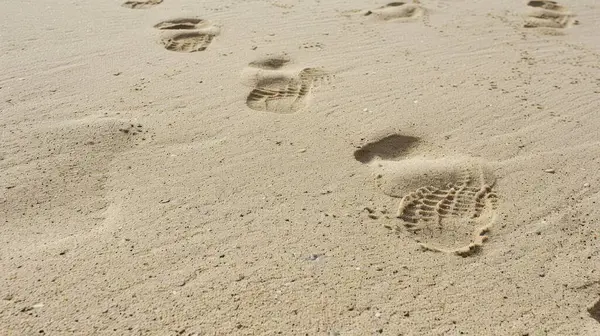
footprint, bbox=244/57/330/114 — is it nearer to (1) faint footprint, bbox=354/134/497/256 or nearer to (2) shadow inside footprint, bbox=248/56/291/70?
(2) shadow inside footprint, bbox=248/56/291/70

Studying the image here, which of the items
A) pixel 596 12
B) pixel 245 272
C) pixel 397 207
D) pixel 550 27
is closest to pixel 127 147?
pixel 245 272

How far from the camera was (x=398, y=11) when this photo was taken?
540 cm

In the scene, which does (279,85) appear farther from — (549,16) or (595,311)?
(549,16)

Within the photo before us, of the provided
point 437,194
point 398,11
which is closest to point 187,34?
point 398,11

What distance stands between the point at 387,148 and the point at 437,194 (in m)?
0.53

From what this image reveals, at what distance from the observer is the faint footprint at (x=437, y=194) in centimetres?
261

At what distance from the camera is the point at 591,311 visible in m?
2.24

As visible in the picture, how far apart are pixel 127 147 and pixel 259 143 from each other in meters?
0.75

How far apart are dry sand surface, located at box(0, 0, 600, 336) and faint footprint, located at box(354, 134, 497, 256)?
11mm

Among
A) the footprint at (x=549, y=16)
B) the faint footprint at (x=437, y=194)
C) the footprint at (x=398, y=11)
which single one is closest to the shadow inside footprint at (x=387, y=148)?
the faint footprint at (x=437, y=194)

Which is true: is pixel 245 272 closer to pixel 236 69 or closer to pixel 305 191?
pixel 305 191

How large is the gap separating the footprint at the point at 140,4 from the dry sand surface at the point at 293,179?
385 mm

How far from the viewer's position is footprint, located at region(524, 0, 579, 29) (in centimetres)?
526

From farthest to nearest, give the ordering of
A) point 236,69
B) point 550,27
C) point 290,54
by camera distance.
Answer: point 550,27 → point 290,54 → point 236,69
